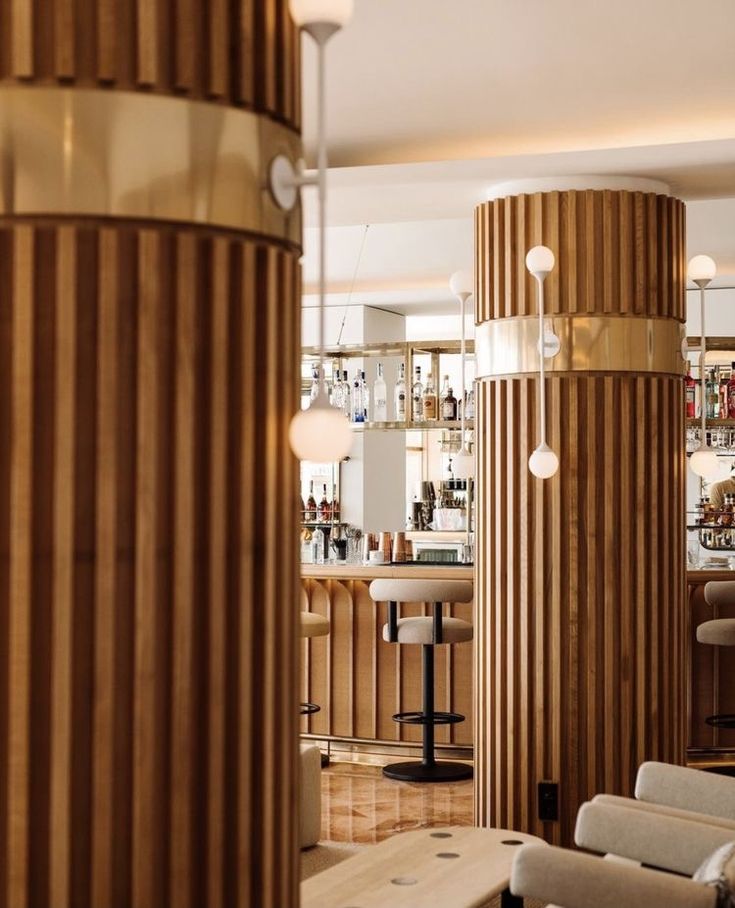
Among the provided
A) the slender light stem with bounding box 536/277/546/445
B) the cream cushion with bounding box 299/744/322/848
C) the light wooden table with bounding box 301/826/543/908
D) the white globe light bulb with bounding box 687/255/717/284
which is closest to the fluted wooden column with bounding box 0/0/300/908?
the light wooden table with bounding box 301/826/543/908

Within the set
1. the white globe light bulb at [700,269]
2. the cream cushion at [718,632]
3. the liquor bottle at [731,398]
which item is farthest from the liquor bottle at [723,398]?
the white globe light bulb at [700,269]

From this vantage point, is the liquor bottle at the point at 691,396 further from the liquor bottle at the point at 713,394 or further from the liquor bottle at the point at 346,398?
the liquor bottle at the point at 346,398

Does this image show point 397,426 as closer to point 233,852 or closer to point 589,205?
point 589,205

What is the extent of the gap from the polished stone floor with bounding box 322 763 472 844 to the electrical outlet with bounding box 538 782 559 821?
0.70 metres

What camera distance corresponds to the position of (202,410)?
2.12 meters

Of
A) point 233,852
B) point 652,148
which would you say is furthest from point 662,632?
point 233,852

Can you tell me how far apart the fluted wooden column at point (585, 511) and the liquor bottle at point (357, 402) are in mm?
3256

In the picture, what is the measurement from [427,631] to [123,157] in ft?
16.3

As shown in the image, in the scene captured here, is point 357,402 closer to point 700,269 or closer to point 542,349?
point 700,269

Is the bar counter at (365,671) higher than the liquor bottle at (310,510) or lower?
lower

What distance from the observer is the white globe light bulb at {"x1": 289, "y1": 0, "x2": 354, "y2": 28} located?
2102 mm

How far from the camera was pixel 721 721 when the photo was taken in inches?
264

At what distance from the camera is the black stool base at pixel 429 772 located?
6809mm

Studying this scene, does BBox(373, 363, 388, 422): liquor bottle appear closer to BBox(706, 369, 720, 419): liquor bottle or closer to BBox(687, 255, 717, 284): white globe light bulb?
BBox(706, 369, 720, 419): liquor bottle
